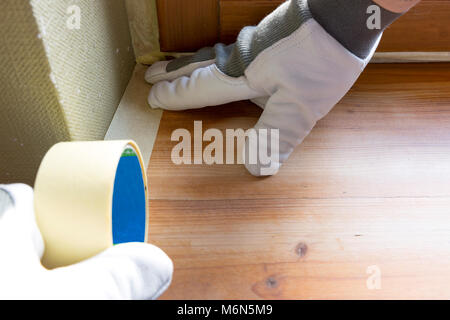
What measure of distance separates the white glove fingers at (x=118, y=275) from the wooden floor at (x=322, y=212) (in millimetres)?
79

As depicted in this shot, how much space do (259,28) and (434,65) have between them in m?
0.49

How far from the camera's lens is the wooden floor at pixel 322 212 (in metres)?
0.59

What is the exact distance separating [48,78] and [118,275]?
28cm

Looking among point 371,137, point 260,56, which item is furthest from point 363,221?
point 260,56

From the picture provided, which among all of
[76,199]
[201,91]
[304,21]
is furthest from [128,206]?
[304,21]

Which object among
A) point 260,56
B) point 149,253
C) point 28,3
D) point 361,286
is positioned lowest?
point 361,286

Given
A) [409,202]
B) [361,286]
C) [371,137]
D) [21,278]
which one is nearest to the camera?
[21,278]

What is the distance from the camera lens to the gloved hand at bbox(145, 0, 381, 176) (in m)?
0.68

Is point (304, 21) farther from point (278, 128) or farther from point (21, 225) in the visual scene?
point (21, 225)

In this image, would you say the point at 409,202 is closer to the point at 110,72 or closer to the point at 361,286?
the point at 361,286

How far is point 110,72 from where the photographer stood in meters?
0.80

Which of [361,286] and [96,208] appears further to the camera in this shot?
[361,286]

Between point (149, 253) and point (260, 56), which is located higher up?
point (260, 56)

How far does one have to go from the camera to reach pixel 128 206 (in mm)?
631
